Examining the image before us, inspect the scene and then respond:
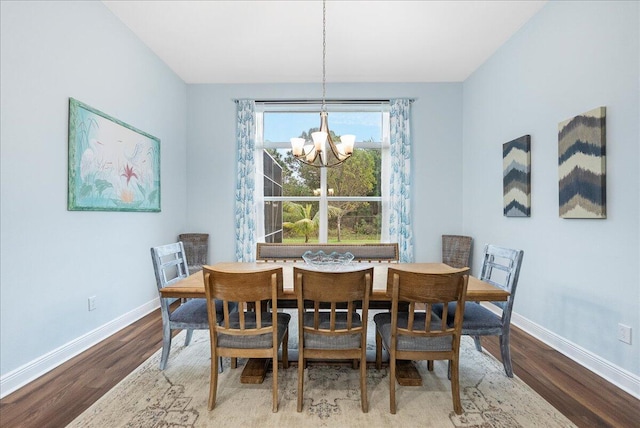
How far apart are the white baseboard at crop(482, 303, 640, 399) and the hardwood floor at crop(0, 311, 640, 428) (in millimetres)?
55

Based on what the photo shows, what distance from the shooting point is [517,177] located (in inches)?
123

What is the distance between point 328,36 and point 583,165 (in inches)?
103

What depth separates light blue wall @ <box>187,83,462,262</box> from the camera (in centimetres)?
435

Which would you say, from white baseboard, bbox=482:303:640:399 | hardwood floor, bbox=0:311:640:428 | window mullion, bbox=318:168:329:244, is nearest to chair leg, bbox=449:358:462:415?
hardwood floor, bbox=0:311:640:428

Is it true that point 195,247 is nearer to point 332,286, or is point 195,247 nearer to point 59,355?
point 59,355

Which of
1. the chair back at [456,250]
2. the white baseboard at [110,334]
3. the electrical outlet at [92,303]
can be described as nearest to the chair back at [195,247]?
the white baseboard at [110,334]

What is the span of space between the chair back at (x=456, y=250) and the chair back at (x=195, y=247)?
3378 millimetres

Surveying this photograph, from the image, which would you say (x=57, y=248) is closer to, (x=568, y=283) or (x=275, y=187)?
(x=275, y=187)

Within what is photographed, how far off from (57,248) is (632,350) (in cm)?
416

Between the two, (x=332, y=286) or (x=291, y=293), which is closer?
(x=332, y=286)

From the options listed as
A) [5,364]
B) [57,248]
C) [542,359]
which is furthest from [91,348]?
[542,359]

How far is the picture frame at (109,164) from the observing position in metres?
2.48

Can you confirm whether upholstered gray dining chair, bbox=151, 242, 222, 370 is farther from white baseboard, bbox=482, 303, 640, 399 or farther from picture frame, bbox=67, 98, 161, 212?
white baseboard, bbox=482, 303, 640, 399

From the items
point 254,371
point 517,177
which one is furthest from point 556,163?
point 254,371
